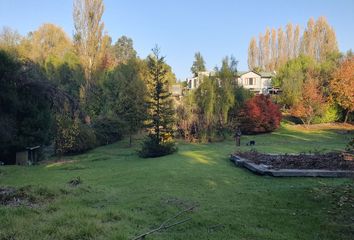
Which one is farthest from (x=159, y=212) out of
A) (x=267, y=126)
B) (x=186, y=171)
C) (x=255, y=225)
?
(x=267, y=126)

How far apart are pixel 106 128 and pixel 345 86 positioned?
2382 cm

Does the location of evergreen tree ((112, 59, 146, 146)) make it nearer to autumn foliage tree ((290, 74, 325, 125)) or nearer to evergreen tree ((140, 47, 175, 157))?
evergreen tree ((140, 47, 175, 157))

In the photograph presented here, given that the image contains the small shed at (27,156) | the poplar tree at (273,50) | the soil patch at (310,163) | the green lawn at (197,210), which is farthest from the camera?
the poplar tree at (273,50)

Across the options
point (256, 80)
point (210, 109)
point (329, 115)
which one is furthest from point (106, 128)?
point (256, 80)

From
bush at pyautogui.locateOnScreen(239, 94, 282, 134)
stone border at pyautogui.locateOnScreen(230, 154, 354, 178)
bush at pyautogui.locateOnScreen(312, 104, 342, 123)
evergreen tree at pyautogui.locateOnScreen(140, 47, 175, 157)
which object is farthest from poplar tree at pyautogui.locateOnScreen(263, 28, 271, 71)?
stone border at pyautogui.locateOnScreen(230, 154, 354, 178)

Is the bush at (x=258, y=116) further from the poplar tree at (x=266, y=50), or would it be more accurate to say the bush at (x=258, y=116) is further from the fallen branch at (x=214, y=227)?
the poplar tree at (x=266, y=50)

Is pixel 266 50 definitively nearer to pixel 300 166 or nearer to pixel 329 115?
pixel 329 115

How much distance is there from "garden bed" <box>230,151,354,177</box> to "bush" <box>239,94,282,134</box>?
60.7 ft

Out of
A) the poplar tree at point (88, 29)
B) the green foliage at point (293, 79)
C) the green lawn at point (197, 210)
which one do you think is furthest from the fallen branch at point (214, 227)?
the green foliage at point (293, 79)

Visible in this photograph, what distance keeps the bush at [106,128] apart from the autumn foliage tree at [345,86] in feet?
74.4

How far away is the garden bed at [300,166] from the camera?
350 inches

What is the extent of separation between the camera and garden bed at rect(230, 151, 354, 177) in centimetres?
890

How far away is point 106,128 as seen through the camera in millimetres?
27125

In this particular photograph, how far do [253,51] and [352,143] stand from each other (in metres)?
77.7
